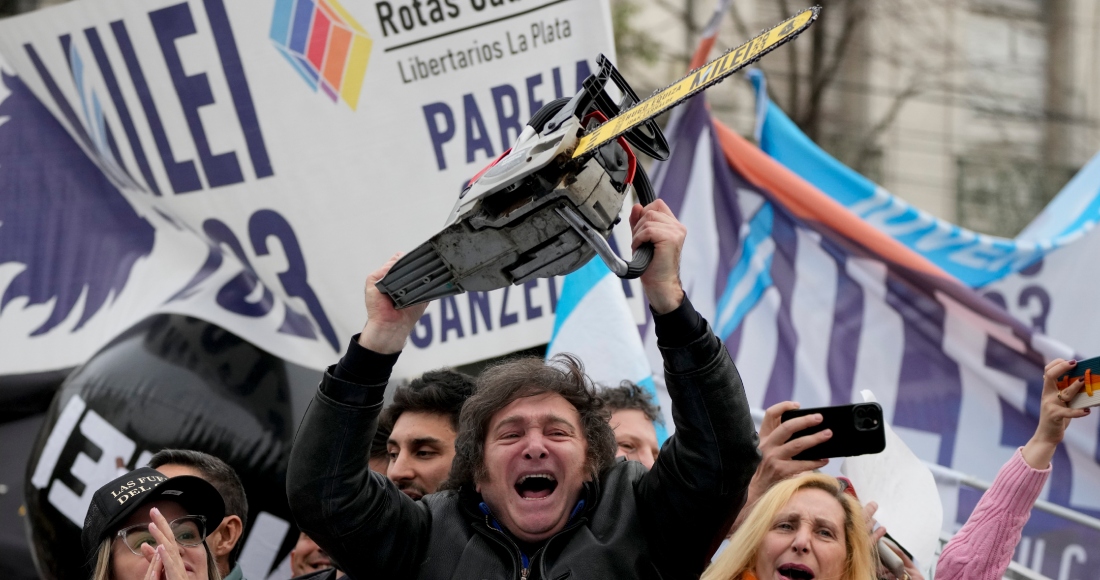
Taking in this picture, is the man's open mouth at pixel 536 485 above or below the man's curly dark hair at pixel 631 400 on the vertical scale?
above

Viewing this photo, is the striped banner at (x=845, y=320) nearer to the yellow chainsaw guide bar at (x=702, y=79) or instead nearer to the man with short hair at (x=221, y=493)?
the man with short hair at (x=221, y=493)

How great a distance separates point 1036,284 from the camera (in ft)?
21.1

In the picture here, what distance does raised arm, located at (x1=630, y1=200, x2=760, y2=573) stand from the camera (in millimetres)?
2658

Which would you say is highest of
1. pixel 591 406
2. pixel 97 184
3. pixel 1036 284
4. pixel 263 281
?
pixel 97 184

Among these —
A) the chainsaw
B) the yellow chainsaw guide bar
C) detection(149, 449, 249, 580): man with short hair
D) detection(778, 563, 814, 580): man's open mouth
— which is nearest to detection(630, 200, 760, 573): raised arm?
the chainsaw

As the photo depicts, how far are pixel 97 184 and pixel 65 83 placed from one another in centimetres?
38

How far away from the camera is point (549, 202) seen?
2361 mm

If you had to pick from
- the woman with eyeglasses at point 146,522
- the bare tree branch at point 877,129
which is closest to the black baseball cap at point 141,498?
the woman with eyeglasses at point 146,522

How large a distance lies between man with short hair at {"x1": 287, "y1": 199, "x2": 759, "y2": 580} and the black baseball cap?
0.40m

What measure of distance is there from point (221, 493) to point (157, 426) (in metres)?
1.20

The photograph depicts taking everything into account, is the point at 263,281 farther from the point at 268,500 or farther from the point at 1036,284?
the point at 1036,284

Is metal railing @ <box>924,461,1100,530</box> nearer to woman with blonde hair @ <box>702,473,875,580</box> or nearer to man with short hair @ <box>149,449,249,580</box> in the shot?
woman with blonde hair @ <box>702,473,875,580</box>

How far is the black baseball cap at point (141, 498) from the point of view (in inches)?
115

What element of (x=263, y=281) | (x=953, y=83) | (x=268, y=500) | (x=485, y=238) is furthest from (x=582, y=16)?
(x=953, y=83)
